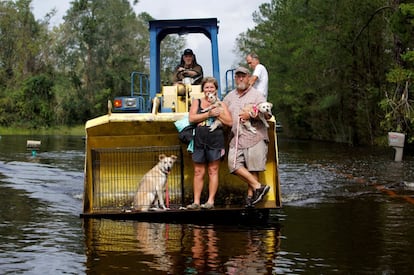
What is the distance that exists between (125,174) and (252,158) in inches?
80.7

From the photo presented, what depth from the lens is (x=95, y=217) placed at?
933 cm

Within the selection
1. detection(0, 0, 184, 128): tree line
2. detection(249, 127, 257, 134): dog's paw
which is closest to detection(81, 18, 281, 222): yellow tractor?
detection(249, 127, 257, 134): dog's paw

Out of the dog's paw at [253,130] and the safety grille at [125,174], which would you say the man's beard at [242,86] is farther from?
the safety grille at [125,174]

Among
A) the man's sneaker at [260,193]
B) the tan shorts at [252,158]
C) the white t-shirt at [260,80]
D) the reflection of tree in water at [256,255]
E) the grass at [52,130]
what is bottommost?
the reflection of tree in water at [256,255]

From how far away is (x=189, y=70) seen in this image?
11.9 metres

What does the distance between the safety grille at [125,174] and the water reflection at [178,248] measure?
0.67m

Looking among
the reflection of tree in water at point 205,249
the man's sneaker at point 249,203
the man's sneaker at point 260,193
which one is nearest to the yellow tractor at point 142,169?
the man's sneaker at point 249,203

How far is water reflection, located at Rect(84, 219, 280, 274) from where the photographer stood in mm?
6375

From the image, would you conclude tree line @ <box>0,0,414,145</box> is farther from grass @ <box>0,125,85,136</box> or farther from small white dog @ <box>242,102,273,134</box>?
small white dog @ <box>242,102,273,134</box>

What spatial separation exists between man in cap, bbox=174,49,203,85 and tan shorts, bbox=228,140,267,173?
297 centimetres

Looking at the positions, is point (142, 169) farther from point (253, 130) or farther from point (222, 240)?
point (222, 240)

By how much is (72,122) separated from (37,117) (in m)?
4.17

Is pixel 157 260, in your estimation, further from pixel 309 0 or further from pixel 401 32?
pixel 309 0

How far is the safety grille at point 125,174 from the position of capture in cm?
Answer: 972
